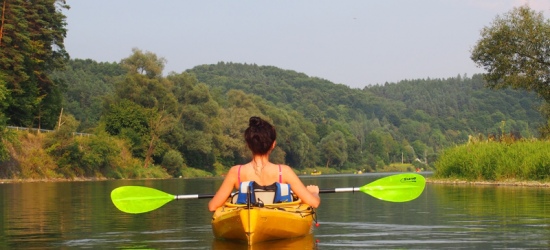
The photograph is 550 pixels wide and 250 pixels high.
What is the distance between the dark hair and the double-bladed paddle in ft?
8.75

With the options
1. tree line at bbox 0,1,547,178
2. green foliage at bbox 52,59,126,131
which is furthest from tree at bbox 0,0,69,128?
green foliage at bbox 52,59,126,131

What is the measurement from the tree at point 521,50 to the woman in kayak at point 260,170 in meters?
34.7

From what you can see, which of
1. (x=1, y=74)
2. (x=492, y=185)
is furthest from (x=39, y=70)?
(x=492, y=185)

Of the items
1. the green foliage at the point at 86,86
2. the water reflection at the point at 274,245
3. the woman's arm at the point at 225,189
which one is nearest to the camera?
the water reflection at the point at 274,245

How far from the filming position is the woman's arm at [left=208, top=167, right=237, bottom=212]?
1094cm

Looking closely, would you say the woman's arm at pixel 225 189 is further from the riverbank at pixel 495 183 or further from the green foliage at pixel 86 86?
the green foliage at pixel 86 86

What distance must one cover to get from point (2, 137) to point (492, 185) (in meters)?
34.4

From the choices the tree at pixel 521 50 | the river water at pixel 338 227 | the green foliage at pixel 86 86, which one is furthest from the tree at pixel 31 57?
the river water at pixel 338 227

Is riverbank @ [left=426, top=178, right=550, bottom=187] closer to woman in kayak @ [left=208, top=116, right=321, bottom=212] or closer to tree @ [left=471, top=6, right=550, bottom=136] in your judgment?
tree @ [left=471, top=6, right=550, bottom=136]

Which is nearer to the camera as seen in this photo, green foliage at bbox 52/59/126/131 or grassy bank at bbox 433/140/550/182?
grassy bank at bbox 433/140/550/182

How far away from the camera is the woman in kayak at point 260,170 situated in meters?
10.5

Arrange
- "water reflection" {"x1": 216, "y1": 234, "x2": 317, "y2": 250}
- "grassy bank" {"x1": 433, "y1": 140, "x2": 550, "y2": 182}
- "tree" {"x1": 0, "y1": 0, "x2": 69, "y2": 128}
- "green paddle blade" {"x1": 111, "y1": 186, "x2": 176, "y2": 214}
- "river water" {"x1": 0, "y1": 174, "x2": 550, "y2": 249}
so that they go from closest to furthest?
"water reflection" {"x1": 216, "y1": 234, "x2": 317, "y2": 250} → "river water" {"x1": 0, "y1": 174, "x2": 550, "y2": 249} → "green paddle blade" {"x1": 111, "y1": 186, "x2": 176, "y2": 214} → "grassy bank" {"x1": 433, "y1": 140, "x2": 550, "y2": 182} → "tree" {"x1": 0, "y1": 0, "x2": 69, "y2": 128}

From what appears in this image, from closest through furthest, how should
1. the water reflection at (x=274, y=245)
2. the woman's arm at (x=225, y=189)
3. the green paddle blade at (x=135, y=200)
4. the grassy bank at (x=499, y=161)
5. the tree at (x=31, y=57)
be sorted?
1. the water reflection at (x=274, y=245)
2. the woman's arm at (x=225, y=189)
3. the green paddle blade at (x=135, y=200)
4. the grassy bank at (x=499, y=161)
5. the tree at (x=31, y=57)

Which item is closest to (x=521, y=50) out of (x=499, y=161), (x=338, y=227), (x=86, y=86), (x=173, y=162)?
(x=499, y=161)
